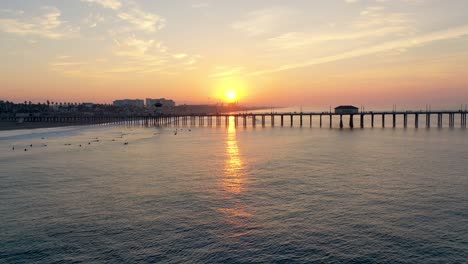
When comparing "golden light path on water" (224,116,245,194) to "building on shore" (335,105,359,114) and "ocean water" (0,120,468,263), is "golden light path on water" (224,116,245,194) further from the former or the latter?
"building on shore" (335,105,359,114)

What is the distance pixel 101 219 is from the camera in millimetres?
26609

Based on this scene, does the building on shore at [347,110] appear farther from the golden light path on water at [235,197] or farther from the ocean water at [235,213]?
Result: the golden light path on water at [235,197]

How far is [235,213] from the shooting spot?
28.2 metres

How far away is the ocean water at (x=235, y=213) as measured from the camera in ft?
69.1

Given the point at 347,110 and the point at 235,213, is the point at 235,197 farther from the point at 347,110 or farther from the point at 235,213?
the point at 347,110

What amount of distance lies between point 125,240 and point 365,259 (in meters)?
14.9

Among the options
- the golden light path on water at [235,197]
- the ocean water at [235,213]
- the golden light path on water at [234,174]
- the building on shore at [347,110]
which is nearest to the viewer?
the ocean water at [235,213]

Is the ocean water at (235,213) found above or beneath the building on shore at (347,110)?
beneath

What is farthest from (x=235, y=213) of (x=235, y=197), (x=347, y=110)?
(x=347, y=110)

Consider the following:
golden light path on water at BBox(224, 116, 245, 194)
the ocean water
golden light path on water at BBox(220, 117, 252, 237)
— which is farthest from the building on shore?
golden light path on water at BBox(220, 117, 252, 237)

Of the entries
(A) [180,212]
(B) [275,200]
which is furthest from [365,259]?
(A) [180,212]

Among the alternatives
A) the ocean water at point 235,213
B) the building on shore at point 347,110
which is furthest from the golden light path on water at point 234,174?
the building on shore at point 347,110

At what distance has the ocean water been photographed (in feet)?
69.1

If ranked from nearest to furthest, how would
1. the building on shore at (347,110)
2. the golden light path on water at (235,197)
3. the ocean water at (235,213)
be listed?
the ocean water at (235,213) < the golden light path on water at (235,197) < the building on shore at (347,110)
